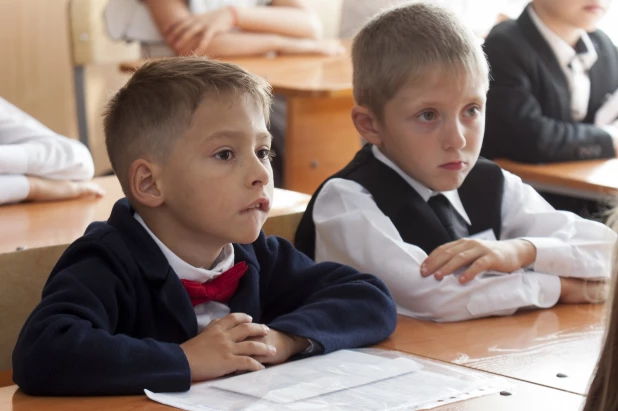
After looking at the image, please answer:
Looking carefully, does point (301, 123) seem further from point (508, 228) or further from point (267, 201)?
point (267, 201)

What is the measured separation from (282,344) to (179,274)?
0.63 ft

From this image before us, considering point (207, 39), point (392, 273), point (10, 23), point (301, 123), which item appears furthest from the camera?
point (10, 23)

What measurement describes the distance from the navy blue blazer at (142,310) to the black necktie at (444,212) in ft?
1.11

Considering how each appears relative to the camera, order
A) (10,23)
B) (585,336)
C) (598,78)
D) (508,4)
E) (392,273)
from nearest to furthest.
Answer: (585,336) → (392,273) → (598,78) → (508,4) → (10,23)

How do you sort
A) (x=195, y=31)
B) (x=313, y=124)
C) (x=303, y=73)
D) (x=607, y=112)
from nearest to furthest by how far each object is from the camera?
(x=607, y=112)
(x=313, y=124)
(x=303, y=73)
(x=195, y=31)

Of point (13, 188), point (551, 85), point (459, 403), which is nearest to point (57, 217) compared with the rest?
point (13, 188)

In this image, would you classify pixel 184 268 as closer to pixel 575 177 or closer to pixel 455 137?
pixel 455 137

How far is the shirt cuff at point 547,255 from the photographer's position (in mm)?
1857

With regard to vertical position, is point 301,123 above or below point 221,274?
below

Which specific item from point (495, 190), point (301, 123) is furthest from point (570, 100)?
point (495, 190)

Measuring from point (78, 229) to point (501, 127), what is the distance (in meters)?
1.31

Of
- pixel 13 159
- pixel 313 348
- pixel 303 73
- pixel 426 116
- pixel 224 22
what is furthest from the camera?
pixel 224 22

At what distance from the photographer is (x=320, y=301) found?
5.23 feet

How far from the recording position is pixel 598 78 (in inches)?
123
